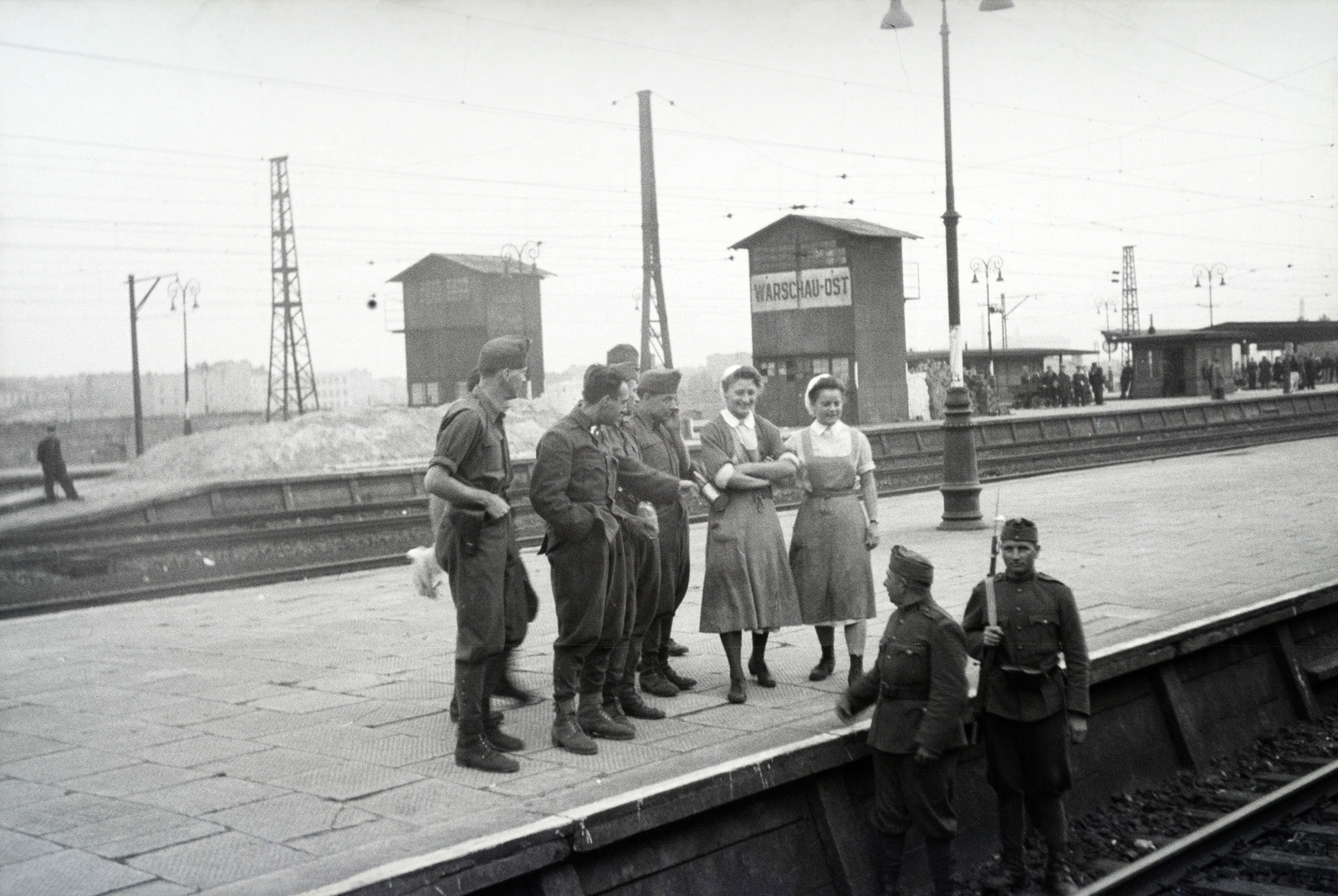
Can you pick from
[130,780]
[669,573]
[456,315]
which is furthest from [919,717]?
[456,315]

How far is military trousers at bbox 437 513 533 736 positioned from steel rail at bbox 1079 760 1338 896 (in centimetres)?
286

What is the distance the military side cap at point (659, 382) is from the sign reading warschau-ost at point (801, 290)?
35753 millimetres

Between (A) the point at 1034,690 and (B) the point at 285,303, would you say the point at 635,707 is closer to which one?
(A) the point at 1034,690

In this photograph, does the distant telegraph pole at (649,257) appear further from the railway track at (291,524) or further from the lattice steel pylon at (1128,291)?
the lattice steel pylon at (1128,291)

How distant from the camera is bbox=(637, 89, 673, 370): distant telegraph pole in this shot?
30359 millimetres

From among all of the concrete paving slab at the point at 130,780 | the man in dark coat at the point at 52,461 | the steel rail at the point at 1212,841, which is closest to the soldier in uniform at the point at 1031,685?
the steel rail at the point at 1212,841

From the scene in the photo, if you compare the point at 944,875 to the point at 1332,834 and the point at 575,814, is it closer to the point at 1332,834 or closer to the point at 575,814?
the point at 575,814

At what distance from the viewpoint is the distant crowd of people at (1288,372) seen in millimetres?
46719

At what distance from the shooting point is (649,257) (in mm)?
30797

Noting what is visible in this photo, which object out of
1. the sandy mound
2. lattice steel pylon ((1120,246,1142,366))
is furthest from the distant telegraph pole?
lattice steel pylon ((1120,246,1142,366))

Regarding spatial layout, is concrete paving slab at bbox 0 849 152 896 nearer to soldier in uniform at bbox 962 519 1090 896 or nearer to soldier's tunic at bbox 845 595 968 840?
soldier's tunic at bbox 845 595 968 840

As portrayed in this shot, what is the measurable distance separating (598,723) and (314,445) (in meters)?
29.6

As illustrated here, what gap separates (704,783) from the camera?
5145 millimetres

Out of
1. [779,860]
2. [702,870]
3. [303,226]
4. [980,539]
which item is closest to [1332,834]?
[779,860]
